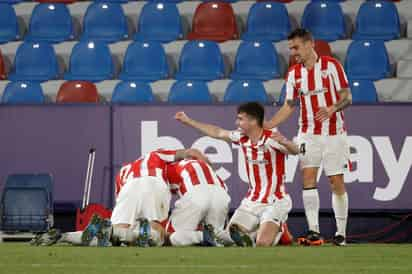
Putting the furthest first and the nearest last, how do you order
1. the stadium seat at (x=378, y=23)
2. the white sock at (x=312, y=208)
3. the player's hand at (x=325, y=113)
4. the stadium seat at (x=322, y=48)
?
the stadium seat at (x=378, y=23)
the stadium seat at (x=322, y=48)
the white sock at (x=312, y=208)
the player's hand at (x=325, y=113)

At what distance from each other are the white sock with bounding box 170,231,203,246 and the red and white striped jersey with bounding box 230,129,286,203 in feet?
2.50

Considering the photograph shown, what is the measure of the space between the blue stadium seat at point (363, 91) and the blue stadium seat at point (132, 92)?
7.58 ft

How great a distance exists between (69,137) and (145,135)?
0.80 metres

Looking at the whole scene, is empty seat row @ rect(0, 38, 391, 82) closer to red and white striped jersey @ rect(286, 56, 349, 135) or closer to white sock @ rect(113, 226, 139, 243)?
red and white striped jersey @ rect(286, 56, 349, 135)

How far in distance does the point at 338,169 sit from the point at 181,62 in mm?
4024

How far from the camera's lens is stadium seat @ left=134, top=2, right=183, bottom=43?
14.5 m

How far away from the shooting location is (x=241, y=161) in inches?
470

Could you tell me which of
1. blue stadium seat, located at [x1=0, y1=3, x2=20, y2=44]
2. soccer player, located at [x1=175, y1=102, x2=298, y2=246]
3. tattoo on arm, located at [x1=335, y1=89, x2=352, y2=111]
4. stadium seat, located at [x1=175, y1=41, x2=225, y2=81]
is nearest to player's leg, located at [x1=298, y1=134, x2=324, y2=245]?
soccer player, located at [x1=175, y1=102, x2=298, y2=246]

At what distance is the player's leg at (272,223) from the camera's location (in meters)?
9.98

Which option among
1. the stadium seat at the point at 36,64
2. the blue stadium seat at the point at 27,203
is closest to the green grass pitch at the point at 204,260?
the blue stadium seat at the point at 27,203

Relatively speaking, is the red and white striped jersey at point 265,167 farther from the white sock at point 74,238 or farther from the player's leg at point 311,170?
the white sock at point 74,238

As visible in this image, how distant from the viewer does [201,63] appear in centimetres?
1395

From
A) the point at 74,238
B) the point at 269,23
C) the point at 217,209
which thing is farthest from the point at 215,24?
the point at 74,238

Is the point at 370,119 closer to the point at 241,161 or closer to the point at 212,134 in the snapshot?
the point at 241,161
